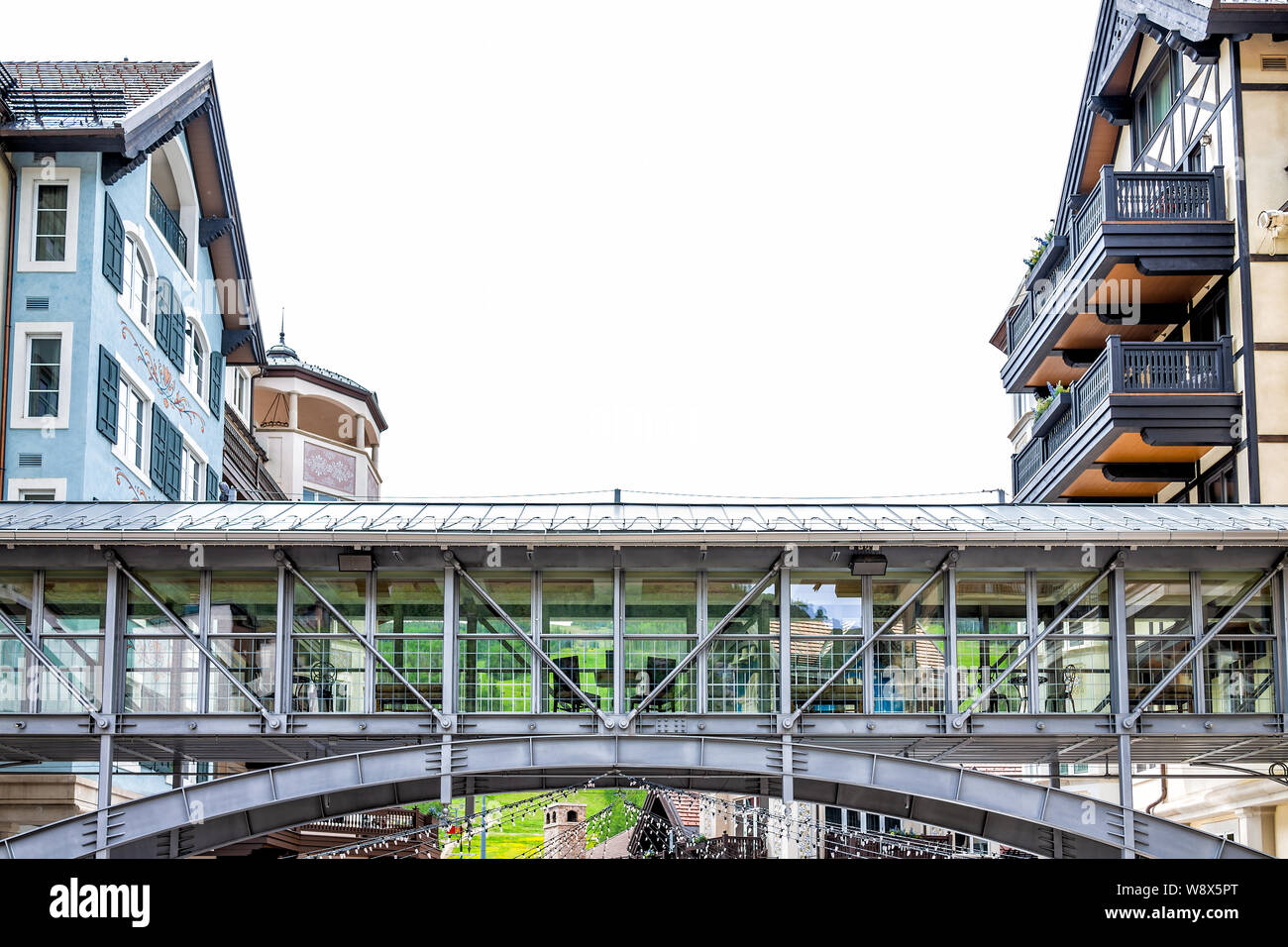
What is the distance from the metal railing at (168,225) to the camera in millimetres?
36500

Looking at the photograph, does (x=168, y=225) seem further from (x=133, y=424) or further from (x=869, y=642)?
(x=869, y=642)

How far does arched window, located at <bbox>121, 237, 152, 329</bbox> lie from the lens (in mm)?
33531

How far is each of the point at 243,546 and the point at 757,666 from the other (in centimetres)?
768

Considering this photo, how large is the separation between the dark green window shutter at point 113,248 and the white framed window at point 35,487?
423 centimetres

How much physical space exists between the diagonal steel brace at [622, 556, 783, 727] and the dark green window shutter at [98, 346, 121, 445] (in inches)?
522

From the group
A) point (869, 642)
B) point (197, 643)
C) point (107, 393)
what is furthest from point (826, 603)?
point (107, 393)

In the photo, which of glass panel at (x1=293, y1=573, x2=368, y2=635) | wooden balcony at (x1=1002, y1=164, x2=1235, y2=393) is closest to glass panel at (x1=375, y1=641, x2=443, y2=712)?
glass panel at (x1=293, y1=573, x2=368, y2=635)

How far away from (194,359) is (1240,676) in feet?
84.8

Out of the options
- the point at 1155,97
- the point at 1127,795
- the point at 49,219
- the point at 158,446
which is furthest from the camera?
the point at 1155,97

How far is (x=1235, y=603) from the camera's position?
24766 mm

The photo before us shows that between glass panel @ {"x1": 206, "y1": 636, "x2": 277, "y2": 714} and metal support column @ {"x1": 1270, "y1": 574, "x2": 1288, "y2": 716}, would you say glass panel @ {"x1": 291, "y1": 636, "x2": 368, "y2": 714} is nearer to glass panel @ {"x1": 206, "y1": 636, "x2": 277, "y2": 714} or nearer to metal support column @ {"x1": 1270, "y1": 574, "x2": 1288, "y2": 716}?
glass panel @ {"x1": 206, "y1": 636, "x2": 277, "y2": 714}

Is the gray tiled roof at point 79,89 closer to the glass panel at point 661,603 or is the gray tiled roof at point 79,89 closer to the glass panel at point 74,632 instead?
the glass panel at point 74,632

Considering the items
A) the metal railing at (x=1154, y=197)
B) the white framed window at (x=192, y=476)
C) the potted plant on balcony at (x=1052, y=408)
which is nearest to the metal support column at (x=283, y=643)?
the white framed window at (x=192, y=476)

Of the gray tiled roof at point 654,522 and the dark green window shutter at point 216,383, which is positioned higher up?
the dark green window shutter at point 216,383
